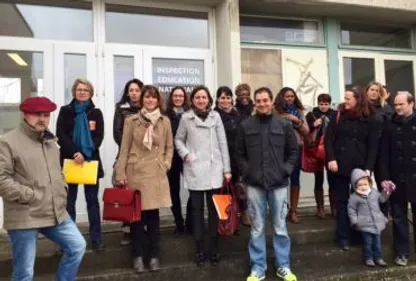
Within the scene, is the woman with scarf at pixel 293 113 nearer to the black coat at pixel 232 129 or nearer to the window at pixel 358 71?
the black coat at pixel 232 129

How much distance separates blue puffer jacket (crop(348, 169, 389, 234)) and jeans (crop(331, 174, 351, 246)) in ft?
0.41

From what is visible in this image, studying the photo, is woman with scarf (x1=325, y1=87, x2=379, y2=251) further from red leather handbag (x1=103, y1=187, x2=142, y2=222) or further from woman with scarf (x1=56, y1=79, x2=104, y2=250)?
woman with scarf (x1=56, y1=79, x2=104, y2=250)

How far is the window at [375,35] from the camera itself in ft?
24.7

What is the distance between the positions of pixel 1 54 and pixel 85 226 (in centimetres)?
239

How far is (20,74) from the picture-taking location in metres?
5.80

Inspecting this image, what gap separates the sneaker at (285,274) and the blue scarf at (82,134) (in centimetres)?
220

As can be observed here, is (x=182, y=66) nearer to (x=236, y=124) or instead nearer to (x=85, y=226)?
(x=236, y=124)

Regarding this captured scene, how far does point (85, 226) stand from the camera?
566 cm

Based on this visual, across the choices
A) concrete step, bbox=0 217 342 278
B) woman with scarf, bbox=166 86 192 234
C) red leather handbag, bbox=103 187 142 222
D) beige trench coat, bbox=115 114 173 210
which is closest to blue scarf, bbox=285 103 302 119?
woman with scarf, bbox=166 86 192 234

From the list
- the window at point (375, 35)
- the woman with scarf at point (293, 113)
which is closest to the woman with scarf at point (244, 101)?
the woman with scarf at point (293, 113)

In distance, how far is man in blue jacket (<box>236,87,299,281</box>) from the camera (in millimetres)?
4402

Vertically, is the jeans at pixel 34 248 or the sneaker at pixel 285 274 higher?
the jeans at pixel 34 248

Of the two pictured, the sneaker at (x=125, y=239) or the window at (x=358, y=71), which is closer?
the sneaker at (x=125, y=239)

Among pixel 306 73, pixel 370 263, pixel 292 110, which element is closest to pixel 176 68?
pixel 292 110
